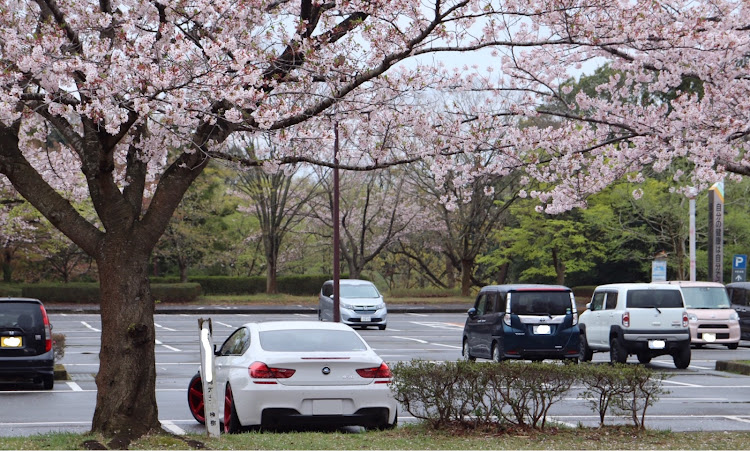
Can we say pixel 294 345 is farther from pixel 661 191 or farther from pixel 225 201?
pixel 225 201

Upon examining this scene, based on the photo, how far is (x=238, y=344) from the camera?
11977 mm

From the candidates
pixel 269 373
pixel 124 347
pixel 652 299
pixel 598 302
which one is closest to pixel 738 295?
pixel 598 302

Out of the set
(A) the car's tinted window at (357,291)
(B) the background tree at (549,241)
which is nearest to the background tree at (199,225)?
(B) the background tree at (549,241)

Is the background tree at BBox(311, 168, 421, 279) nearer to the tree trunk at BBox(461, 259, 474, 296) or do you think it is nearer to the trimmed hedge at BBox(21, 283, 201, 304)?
the tree trunk at BBox(461, 259, 474, 296)

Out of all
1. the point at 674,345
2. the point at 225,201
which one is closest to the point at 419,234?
the point at 225,201

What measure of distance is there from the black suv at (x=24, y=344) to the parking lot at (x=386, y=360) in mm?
330

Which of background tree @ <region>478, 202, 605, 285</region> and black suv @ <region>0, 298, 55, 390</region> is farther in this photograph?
background tree @ <region>478, 202, 605, 285</region>

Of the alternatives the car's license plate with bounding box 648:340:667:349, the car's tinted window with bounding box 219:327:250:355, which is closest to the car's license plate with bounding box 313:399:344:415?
the car's tinted window with bounding box 219:327:250:355

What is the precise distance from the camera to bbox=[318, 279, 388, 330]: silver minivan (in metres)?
33.0

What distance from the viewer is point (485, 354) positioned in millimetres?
20266

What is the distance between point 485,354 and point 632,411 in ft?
30.5

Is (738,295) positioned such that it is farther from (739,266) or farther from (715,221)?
(739,266)

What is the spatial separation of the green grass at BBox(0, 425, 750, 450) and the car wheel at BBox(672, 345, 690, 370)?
32.9ft

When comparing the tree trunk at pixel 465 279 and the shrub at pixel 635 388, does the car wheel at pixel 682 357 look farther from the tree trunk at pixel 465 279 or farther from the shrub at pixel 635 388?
the tree trunk at pixel 465 279
